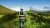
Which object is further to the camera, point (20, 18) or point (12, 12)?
point (12, 12)

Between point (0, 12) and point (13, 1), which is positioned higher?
point (13, 1)

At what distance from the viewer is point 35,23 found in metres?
2.51

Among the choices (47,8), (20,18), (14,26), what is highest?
(47,8)

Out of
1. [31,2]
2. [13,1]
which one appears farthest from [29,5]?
[13,1]

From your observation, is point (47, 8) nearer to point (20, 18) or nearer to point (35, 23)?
point (35, 23)

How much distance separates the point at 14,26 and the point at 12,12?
250 millimetres

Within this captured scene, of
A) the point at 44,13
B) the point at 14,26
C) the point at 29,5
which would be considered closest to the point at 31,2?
the point at 29,5

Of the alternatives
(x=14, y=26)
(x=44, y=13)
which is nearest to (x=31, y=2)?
(x=44, y=13)

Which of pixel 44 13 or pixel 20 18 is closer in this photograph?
pixel 20 18

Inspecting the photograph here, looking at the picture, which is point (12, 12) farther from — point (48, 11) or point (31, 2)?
point (48, 11)

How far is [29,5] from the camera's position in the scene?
2.52 meters

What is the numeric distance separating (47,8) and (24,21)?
1.55 feet

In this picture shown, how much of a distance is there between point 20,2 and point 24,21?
0.35 metres

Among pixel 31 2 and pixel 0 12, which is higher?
pixel 31 2
